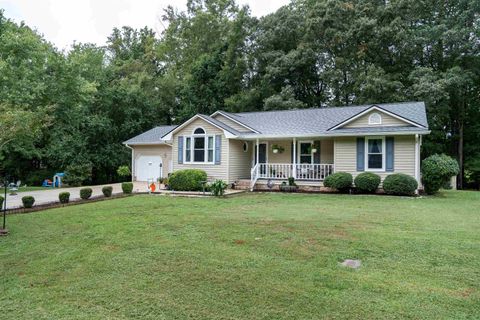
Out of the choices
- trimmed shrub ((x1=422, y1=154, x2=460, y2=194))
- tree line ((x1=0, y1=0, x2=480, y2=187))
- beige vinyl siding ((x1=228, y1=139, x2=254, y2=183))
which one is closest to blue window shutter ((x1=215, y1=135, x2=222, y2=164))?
beige vinyl siding ((x1=228, y1=139, x2=254, y2=183))

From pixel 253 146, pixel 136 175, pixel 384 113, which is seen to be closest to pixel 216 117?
pixel 253 146

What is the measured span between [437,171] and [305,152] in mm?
5969

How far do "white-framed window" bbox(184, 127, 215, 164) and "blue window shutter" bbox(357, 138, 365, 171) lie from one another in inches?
274

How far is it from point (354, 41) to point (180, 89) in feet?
50.1

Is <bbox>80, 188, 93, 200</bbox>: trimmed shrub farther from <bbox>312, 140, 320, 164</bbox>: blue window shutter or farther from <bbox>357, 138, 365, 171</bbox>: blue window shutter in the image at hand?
<bbox>357, 138, 365, 171</bbox>: blue window shutter

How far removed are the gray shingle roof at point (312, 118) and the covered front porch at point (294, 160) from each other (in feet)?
2.18

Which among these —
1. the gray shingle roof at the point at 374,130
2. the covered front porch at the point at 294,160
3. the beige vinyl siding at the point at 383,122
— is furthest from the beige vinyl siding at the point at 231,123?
the beige vinyl siding at the point at 383,122

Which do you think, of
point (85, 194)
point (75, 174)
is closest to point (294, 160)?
point (85, 194)

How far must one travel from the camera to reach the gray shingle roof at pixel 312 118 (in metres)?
15.7

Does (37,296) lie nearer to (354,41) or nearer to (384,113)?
(384,113)

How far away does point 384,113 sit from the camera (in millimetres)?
14703

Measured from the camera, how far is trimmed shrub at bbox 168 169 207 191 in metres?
Answer: 15.7

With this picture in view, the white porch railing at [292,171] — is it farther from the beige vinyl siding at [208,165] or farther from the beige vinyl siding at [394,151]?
the beige vinyl siding at [208,165]

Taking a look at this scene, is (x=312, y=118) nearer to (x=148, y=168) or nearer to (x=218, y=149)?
(x=218, y=149)
